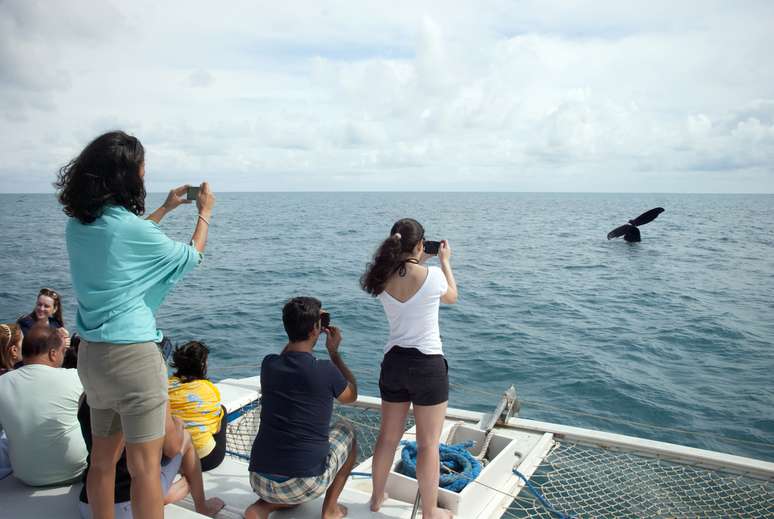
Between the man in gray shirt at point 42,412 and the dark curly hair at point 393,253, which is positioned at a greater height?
the dark curly hair at point 393,253

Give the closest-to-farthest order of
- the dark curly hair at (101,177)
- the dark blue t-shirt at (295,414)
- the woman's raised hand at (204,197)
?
the dark curly hair at (101,177) → the woman's raised hand at (204,197) → the dark blue t-shirt at (295,414)

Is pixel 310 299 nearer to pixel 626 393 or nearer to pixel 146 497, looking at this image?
pixel 146 497

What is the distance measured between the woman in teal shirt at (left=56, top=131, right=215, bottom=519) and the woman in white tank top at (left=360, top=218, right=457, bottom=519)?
1.17 metres

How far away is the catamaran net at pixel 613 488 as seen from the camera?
4.69 meters

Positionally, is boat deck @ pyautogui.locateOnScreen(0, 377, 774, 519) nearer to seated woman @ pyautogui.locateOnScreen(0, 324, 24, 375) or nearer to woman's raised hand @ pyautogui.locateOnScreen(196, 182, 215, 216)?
seated woman @ pyautogui.locateOnScreen(0, 324, 24, 375)

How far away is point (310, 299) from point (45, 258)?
28921 millimetres

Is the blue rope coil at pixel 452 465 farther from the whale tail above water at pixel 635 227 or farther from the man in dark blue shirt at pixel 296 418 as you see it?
the whale tail above water at pixel 635 227

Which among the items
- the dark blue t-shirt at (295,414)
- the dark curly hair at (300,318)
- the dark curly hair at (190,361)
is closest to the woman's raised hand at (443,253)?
the dark curly hair at (300,318)

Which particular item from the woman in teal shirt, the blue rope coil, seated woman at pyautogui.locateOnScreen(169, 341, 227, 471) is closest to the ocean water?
the blue rope coil

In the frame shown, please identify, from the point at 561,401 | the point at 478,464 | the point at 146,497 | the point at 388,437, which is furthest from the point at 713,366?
the point at 146,497

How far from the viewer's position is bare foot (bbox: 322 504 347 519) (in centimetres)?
351

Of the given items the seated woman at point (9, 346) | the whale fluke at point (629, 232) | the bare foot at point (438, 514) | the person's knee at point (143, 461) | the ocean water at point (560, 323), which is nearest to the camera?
the person's knee at point (143, 461)

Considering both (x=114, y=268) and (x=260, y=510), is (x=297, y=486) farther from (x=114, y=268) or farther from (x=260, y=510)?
(x=114, y=268)

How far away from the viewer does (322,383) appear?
10.8ft
